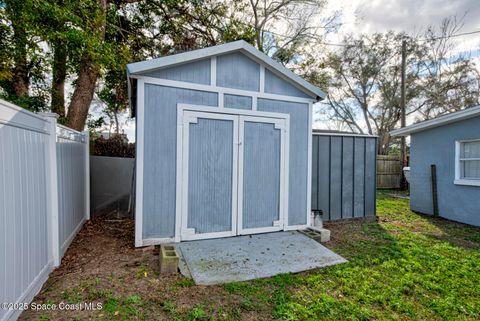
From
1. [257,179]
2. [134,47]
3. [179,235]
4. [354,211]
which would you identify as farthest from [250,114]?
[134,47]

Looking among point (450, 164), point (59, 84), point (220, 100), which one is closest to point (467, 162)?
point (450, 164)

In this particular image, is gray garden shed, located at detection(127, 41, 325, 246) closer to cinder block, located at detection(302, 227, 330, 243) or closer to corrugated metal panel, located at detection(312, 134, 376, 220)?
cinder block, located at detection(302, 227, 330, 243)

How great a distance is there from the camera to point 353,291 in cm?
264

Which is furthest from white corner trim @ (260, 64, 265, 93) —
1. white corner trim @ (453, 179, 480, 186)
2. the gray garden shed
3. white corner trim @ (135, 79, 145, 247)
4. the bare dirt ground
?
white corner trim @ (453, 179, 480, 186)

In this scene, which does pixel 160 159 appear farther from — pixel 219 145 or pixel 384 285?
pixel 384 285

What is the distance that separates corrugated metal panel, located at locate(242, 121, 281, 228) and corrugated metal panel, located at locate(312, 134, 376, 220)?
1.32 m

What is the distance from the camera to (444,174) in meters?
6.09

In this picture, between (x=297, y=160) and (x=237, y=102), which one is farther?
(x=297, y=160)

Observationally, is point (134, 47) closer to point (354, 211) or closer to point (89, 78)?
point (89, 78)

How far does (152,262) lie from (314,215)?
3.08 m

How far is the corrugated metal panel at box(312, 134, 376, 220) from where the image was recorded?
537 centimetres

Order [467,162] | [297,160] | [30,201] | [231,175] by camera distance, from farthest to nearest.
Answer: [467,162], [297,160], [231,175], [30,201]

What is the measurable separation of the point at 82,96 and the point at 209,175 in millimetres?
5054

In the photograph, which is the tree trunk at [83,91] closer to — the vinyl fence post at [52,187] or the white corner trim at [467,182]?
the vinyl fence post at [52,187]
